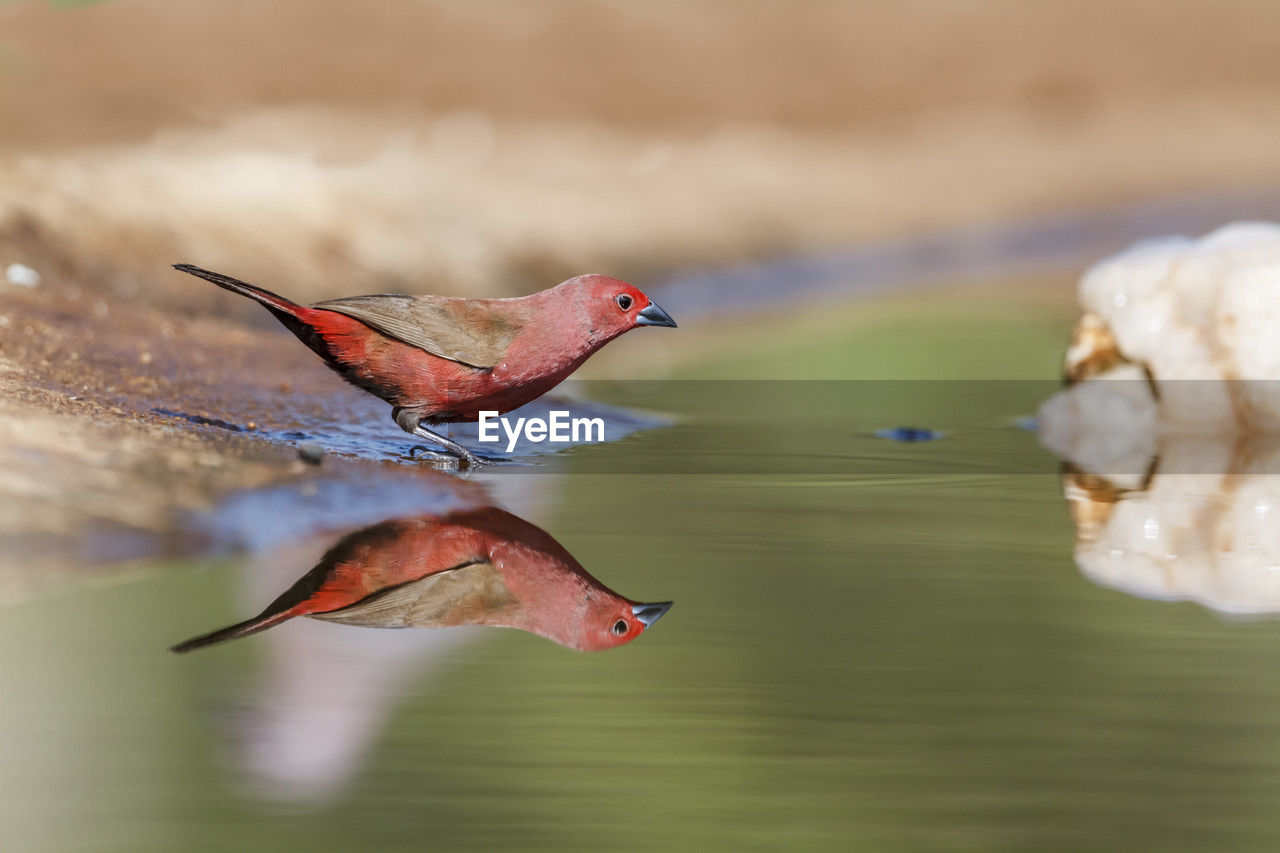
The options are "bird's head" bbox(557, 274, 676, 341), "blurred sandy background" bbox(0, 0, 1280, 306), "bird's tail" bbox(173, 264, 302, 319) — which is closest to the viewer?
"bird's tail" bbox(173, 264, 302, 319)

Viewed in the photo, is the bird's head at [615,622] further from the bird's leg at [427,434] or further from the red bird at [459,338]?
the bird's leg at [427,434]

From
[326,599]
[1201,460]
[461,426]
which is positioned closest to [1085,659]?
[326,599]

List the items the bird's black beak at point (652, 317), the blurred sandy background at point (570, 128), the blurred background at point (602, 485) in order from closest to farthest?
the blurred background at point (602, 485)
the bird's black beak at point (652, 317)
the blurred sandy background at point (570, 128)

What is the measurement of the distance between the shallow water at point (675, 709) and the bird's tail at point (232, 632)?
3cm

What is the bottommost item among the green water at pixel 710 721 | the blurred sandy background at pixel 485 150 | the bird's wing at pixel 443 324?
the green water at pixel 710 721

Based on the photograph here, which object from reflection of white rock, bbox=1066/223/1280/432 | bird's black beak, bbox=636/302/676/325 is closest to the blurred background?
reflection of white rock, bbox=1066/223/1280/432

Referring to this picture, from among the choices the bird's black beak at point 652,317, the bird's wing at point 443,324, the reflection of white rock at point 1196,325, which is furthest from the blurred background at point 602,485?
the bird's black beak at point 652,317

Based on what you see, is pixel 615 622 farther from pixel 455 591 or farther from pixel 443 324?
pixel 443 324

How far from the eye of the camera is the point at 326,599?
3.47 meters

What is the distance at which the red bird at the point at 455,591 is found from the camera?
3.37m

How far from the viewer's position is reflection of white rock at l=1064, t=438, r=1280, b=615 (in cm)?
383

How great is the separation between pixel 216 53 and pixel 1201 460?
8.18 metres

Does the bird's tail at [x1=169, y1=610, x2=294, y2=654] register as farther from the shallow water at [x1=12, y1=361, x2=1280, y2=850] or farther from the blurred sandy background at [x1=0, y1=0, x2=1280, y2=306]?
the blurred sandy background at [x1=0, y1=0, x2=1280, y2=306]

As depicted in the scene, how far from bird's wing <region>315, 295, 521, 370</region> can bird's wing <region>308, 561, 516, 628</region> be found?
1.19 m
